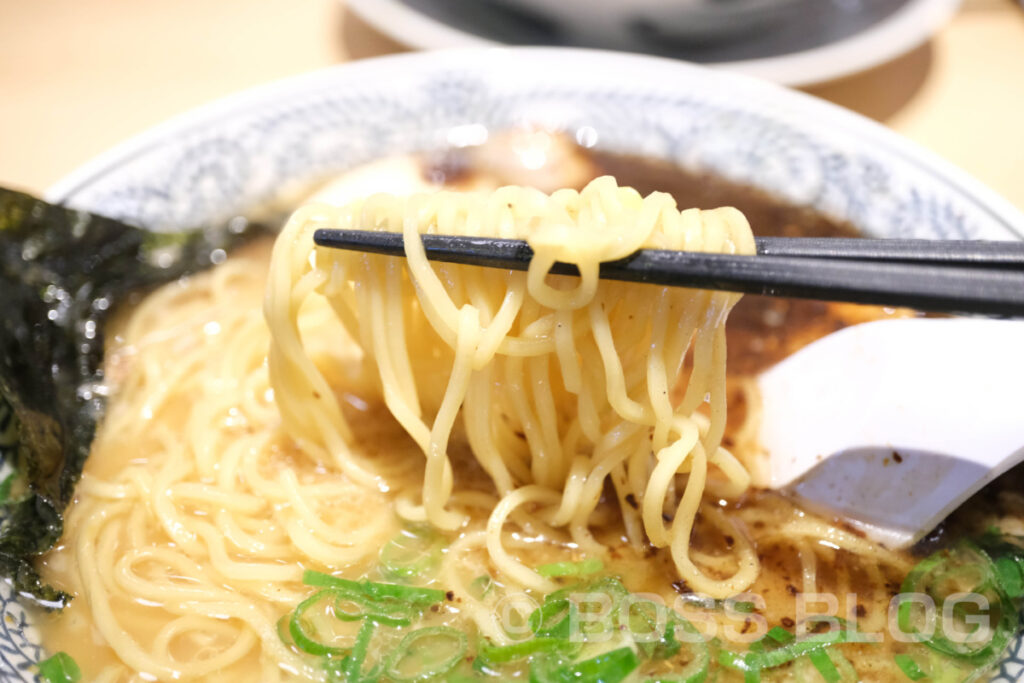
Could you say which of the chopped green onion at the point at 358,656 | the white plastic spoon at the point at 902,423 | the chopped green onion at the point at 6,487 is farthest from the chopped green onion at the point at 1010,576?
the chopped green onion at the point at 6,487

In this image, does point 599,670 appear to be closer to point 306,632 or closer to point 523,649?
point 523,649

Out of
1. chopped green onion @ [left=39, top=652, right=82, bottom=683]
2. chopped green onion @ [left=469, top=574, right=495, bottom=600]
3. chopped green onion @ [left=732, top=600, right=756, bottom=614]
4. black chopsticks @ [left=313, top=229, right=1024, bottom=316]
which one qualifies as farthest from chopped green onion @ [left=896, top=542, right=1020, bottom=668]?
chopped green onion @ [left=39, top=652, right=82, bottom=683]

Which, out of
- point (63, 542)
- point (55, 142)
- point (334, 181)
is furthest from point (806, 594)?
point (55, 142)

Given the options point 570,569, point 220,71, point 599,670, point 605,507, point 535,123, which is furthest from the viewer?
point 220,71

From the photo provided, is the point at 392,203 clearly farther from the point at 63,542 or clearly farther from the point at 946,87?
the point at 946,87

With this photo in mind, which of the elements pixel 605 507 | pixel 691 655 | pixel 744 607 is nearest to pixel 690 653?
pixel 691 655
